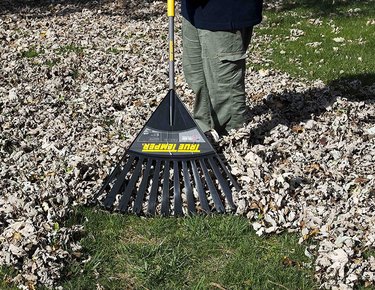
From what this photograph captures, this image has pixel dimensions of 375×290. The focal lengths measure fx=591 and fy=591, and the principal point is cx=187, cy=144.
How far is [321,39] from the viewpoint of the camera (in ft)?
31.1

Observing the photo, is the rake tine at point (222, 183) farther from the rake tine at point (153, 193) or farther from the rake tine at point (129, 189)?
the rake tine at point (129, 189)

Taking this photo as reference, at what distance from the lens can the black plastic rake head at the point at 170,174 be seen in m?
4.52

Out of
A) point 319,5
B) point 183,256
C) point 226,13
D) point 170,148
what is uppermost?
point 226,13

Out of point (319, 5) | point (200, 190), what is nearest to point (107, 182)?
point (200, 190)

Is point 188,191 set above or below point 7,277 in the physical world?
above

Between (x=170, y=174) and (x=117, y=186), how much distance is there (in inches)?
18.3

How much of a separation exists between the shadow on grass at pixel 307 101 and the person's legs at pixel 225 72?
0.36m

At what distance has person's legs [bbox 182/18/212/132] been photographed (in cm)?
510

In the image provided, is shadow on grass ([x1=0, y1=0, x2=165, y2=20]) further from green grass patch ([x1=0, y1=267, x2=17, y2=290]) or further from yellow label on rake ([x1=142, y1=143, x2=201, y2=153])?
green grass patch ([x1=0, y1=267, x2=17, y2=290])

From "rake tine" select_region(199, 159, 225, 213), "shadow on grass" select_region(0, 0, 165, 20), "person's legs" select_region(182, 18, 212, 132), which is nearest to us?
"rake tine" select_region(199, 159, 225, 213)

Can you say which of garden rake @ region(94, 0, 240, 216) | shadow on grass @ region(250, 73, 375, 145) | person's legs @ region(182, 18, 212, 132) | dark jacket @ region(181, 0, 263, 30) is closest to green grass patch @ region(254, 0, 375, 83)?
shadow on grass @ region(250, 73, 375, 145)

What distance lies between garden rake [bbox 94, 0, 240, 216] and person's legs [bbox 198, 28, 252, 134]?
329 millimetres

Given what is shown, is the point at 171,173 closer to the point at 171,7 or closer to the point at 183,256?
the point at 183,256

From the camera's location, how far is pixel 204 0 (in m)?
4.61
